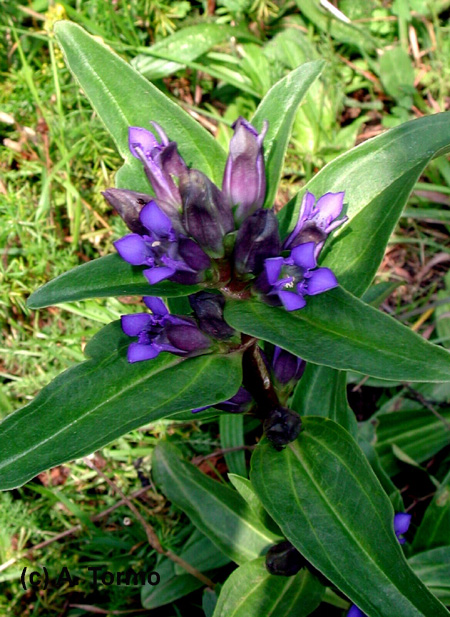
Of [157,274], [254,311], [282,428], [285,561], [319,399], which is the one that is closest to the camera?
[157,274]

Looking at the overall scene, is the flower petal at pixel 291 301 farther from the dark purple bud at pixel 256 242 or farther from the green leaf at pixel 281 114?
the green leaf at pixel 281 114

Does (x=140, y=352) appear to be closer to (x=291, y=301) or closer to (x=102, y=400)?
(x=102, y=400)

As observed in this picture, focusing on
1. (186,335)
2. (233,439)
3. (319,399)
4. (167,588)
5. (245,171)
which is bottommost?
(167,588)

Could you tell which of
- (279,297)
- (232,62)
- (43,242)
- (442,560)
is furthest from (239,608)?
(232,62)

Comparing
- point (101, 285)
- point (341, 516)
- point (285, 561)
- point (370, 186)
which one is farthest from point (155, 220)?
point (285, 561)

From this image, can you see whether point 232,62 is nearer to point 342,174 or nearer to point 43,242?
point 43,242

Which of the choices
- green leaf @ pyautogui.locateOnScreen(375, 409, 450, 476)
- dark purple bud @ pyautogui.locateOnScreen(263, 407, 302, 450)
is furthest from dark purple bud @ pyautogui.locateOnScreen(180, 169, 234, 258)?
green leaf @ pyautogui.locateOnScreen(375, 409, 450, 476)

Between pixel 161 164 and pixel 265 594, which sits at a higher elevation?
pixel 161 164

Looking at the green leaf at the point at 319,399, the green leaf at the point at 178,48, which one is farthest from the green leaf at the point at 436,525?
the green leaf at the point at 178,48
